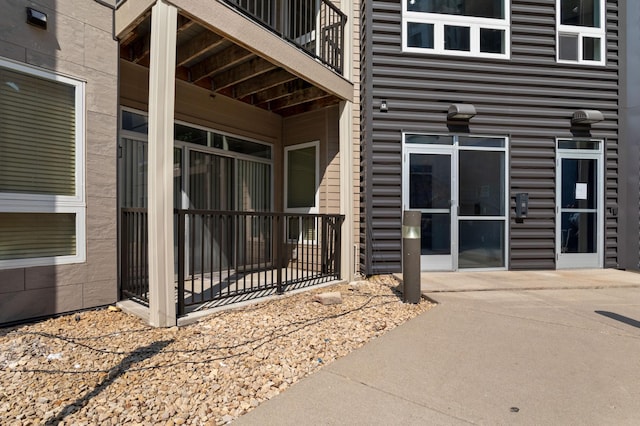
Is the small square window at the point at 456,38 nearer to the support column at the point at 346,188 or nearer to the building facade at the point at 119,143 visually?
the building facade at the point at 119,143

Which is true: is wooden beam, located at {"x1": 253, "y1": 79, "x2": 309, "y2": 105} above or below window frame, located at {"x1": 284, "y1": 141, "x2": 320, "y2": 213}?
above

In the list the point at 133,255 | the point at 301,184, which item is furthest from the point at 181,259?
the point at 301,184

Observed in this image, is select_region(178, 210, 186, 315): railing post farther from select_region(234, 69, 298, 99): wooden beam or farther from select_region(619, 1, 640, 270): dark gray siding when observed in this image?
select_region(619, 1, 640, 270): dark gray siding

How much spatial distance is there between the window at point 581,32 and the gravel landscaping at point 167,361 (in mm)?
5633

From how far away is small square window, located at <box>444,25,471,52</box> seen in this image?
5.84 m

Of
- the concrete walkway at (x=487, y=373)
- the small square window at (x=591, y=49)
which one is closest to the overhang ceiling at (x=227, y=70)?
the concrete walkway at (x=487, y=373)

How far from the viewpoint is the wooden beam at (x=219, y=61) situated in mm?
4168

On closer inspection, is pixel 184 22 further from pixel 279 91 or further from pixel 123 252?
pixel 123 252

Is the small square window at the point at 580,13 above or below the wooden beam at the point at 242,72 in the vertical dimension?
above

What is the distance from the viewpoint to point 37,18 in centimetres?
309

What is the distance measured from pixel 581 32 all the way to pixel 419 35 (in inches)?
117

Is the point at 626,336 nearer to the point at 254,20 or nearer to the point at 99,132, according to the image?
the point at 254,20

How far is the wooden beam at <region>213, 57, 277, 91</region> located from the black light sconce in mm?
2082

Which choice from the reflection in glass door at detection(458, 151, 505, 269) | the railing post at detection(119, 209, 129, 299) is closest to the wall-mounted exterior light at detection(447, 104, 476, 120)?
the reflection in glass door at detection(458, 151, 505, 269)
